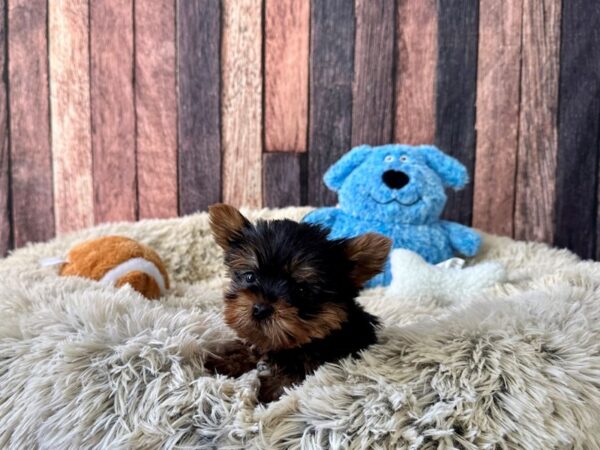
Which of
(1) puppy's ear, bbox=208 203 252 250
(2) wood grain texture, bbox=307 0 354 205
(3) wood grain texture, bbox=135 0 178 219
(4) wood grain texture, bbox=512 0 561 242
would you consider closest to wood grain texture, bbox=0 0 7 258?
(3) wood grain texture, bbox=135 0 178 219

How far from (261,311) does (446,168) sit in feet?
4.48

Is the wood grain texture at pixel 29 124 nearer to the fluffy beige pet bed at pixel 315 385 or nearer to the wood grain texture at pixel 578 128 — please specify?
the fluffy beige pet bed at pixel 315 385

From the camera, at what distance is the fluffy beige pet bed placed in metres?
1.08

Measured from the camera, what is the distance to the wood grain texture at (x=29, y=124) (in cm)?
267

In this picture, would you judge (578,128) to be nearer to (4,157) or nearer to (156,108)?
(156,108)

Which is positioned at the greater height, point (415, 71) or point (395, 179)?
point (415, 71)

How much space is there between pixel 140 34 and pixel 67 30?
0.36m

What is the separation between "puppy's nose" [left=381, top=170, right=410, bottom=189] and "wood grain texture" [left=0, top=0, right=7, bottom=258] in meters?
1.90

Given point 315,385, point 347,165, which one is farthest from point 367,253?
point 347,165

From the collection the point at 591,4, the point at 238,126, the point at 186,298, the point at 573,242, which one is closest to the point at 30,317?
the point at 186,298

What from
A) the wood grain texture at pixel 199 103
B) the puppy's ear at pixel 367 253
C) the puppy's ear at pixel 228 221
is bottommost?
the puppy's ear at pixel 367 253

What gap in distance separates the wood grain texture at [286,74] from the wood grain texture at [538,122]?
102 cm

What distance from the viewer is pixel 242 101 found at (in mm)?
2680

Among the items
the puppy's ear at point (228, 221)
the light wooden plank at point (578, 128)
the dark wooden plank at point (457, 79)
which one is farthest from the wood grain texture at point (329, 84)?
the puppy's ear at point (228, 221)
